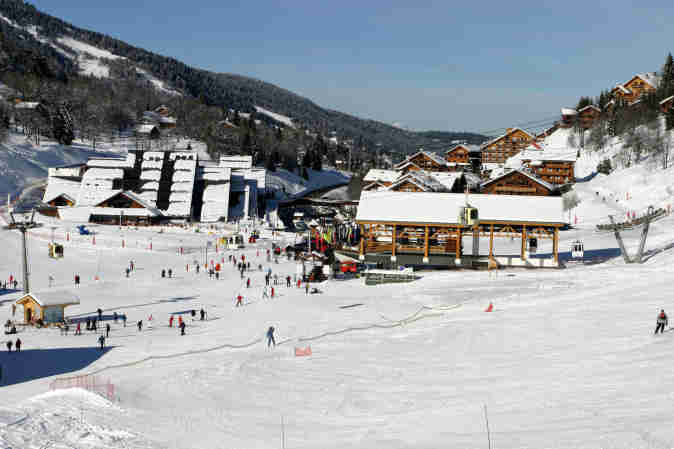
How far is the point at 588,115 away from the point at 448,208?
71.7 m

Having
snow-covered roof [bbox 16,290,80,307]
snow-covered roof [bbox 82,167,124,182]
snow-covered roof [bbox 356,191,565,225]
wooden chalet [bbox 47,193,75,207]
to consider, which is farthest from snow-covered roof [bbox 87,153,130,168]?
snow-covered roof [bbox 16,290,80,307]

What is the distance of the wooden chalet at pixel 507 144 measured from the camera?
367 feet

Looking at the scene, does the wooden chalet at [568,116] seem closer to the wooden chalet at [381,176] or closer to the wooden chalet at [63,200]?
the wooden chalet at [381,176]

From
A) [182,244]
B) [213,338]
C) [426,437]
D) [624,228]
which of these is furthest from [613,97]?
[426,437]

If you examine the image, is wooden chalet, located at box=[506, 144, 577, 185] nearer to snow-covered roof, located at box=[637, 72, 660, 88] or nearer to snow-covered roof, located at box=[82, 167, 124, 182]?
snow-covered roof, located at box=[637, 72, 660, 88]

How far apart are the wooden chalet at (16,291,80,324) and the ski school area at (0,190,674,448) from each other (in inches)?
6.3

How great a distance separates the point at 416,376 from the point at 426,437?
5.29m

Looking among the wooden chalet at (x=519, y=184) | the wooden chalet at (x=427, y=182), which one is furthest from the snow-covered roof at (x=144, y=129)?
the wooden chalet at (x=519, y=184)

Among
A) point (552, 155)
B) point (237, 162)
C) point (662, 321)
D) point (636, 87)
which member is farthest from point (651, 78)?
point (662, 321)

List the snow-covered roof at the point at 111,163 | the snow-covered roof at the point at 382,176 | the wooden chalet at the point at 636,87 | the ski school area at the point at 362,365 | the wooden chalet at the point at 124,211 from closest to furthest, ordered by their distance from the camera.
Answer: the ski school area at the point at 362,365 < the wooden chalet at the point at 124,211 < the snow-covered roof at the point at 111,163 < the snow-covered roof at the point at 382,176 < the wooden chalet at the point at 636,87

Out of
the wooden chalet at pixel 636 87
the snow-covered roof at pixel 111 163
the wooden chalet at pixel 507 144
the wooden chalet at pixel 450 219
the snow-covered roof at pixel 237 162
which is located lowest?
the wooden chalet at pixel 450 219

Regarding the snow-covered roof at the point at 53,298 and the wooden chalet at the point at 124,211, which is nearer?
the snow-covered roof at the point at 53,298

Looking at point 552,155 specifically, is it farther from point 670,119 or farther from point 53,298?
point 53,298

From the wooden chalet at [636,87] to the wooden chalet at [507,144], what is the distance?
16.6m
